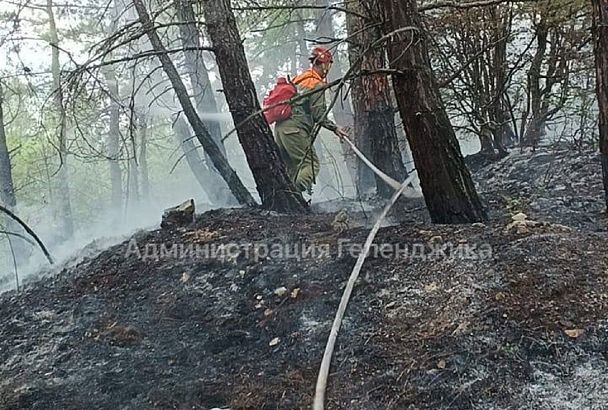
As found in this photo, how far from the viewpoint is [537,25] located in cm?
468

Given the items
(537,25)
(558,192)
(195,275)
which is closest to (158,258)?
(195,275)

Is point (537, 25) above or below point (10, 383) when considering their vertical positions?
above

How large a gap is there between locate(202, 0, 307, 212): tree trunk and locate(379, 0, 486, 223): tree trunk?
1505 mm

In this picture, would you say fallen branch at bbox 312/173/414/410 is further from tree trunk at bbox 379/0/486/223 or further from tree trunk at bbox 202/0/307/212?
tree trunk at bbox 202/0/307/212

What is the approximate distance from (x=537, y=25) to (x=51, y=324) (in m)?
4.25

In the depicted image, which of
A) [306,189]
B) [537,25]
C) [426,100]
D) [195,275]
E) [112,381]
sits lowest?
[112,381]

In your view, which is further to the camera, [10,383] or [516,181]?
[516,181]

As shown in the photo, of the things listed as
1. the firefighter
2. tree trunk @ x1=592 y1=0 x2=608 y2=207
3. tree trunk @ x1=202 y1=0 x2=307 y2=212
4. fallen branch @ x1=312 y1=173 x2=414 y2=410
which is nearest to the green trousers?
the firefighter

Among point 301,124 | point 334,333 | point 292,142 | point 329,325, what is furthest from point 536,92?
point 334,333

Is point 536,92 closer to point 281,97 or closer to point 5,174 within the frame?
point 281,97

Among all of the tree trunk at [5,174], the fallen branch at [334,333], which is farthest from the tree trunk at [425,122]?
the tree trunk at [5,174]

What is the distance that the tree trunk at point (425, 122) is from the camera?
3.33 m

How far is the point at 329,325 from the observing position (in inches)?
106

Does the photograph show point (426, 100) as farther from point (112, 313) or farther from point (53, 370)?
point (53, 370)
